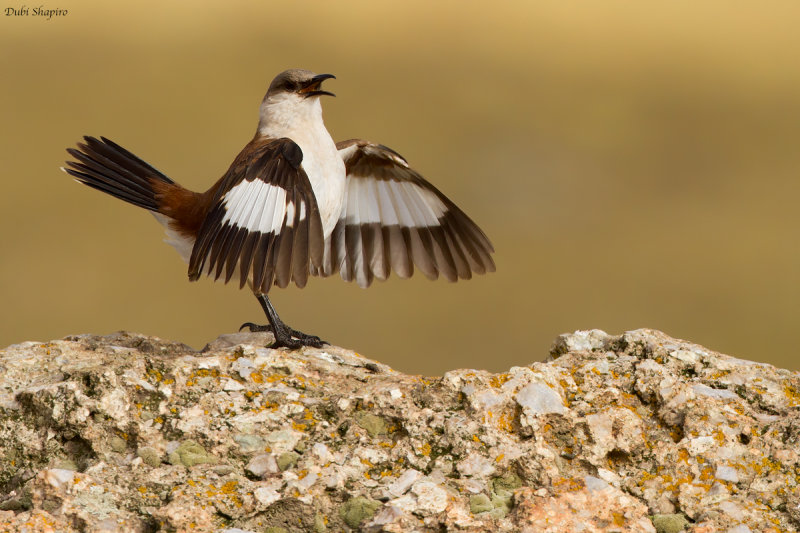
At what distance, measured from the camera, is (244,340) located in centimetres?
546

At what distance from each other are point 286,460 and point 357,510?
0.47m

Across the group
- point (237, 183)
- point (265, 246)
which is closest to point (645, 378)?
point (265, 246)

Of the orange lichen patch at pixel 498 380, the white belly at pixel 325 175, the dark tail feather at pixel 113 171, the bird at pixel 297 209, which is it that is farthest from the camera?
the dark tail feather at pixel 113 171

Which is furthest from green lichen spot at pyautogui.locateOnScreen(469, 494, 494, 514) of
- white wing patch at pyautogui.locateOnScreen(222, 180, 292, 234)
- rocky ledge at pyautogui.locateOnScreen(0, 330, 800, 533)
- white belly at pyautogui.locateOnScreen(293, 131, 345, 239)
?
white belly at pyautogui.locateOnScreen(293, 131, 345, 239)

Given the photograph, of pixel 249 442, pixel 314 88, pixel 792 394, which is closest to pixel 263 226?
pixel 314 88

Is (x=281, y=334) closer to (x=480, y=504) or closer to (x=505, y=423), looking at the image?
(x=505, y=423)

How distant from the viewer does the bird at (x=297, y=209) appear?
5527 millimetres

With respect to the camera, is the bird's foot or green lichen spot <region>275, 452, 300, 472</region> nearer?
green lichen spot <region>275, 452, 300, 472</region>

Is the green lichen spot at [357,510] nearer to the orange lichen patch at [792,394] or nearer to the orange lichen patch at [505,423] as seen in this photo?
the orange lichen patch at [505,423]

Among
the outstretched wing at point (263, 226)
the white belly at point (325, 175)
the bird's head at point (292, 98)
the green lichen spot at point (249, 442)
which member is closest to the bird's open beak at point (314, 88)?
the bird's head at point (292, 98)

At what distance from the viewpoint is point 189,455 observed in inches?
144

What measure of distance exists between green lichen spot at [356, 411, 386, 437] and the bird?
1.49m

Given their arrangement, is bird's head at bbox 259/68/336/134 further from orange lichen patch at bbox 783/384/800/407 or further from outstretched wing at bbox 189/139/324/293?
orange lichen patch at bbox 783/384/800/407

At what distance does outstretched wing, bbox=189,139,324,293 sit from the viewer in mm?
5426
